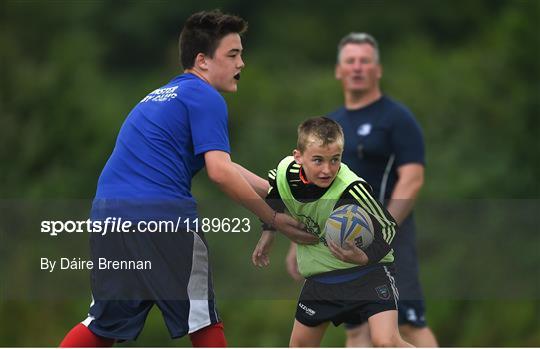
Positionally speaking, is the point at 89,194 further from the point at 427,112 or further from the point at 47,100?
the point at 427,112

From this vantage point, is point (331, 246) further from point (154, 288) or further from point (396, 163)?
point (396, 163)

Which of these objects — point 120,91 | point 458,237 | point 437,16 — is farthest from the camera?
point 437,16

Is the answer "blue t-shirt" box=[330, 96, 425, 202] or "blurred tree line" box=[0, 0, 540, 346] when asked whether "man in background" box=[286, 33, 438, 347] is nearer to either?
"blue t-shirt" box=[330, 96, 425, 202]

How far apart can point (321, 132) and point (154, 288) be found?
102cm

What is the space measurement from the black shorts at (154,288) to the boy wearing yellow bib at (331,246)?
434 millimetres

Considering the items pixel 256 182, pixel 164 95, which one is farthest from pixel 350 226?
pixel 164 95

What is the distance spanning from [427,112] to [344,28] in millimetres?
10095

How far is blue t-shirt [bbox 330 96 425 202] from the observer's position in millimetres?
7473

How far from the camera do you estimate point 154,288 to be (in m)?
5.51

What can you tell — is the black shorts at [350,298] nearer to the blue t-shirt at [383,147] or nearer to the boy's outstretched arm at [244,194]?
the boy's outstretched arm at [244,194]

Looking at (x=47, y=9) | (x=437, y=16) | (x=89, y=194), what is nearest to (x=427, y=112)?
(x=89, y=194)

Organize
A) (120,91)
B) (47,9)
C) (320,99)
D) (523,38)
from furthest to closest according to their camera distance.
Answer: (120,91), (47,9), (320,99), (523,38)

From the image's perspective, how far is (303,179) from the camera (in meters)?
5.64

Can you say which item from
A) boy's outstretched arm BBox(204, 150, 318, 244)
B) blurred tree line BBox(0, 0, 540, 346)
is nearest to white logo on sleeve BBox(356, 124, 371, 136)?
blurred tree line BBox(0, 0, 540, 346)
